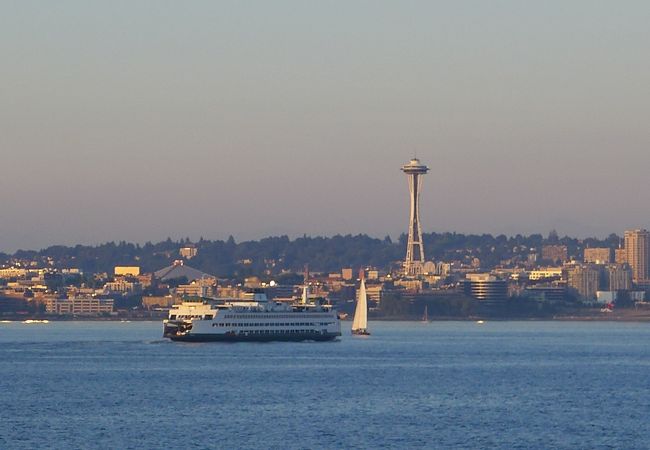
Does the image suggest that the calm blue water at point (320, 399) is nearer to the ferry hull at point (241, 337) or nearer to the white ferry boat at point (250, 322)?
the ferry hull at point (241, 337)

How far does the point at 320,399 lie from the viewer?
7075 centimetres

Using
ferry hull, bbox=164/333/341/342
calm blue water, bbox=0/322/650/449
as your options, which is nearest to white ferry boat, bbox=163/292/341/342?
ferry hull, bbox=164/333/341/342

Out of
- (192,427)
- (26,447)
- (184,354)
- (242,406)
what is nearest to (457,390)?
(242,406)

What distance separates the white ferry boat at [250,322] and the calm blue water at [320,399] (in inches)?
510

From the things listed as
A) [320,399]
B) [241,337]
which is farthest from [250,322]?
[320,399]

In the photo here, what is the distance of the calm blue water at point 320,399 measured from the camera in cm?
5728

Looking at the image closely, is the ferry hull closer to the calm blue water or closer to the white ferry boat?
the white ferry boat

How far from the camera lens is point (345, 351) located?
115m

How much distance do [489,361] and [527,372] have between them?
12.0 meters

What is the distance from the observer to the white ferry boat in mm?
125188

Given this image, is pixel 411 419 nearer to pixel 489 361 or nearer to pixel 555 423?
pixel 555 423

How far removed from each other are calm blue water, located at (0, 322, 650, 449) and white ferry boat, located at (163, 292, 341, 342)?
1295 cm

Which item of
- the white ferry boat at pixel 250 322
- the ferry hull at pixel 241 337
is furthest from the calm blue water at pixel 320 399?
the white ferry boat at pixel 250 322

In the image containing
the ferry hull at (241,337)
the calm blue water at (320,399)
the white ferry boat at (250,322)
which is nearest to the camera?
the calm blue water at (320,399)
